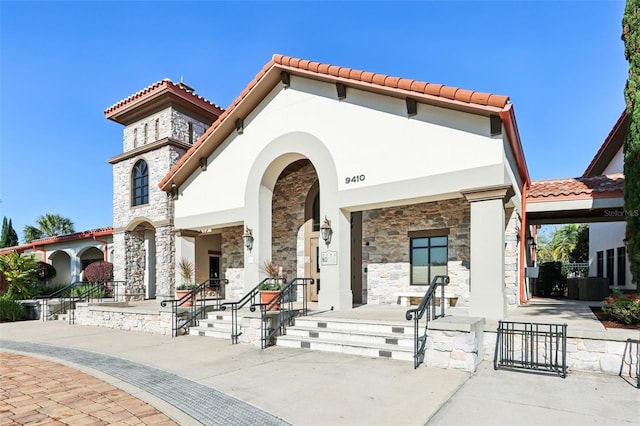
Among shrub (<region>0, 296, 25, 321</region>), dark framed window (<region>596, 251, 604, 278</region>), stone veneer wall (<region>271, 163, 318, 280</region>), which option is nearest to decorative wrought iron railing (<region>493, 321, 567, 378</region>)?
stone veneer wall (<region>271, 163, 318, 280</region>)

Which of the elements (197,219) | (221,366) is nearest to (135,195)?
(197,219)

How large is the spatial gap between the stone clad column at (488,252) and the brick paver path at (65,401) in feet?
20.3

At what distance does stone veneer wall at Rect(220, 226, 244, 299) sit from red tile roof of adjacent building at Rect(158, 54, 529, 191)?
3.74 m

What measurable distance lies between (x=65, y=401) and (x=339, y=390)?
3770 millimetres

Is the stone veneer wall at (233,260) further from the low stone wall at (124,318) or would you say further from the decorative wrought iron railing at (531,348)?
the decorative wrought iron railing at (531,348)

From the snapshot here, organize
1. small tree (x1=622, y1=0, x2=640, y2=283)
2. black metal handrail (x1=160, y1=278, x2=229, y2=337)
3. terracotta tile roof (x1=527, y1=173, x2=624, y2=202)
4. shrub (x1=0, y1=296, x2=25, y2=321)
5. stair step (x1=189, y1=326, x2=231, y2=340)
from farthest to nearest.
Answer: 1. shrub (x1=0, y1=296, x2=25, y2=321)
2. terracotta tile roof (x1=527, y1=173, x2=624, y2=202)
3. black metal handrail (x1=160, y1=278, x2=229, y2=337)
4. stair step (x1=189, y1=326, x2=231, y2=340)
5. small tree (x1=622, y1=0, x2=640, y2=283)

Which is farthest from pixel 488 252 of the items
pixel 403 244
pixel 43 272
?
pixel 43 272

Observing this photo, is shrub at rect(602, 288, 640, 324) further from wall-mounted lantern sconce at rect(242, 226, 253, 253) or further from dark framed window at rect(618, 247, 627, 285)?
wall-mounted lantern sconce at rect(242, 226, 253, 253)

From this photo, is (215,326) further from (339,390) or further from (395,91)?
(395,91)

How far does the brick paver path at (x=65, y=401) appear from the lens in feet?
15.6

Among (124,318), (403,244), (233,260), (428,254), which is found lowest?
(124,318)

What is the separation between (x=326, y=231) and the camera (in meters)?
10.4

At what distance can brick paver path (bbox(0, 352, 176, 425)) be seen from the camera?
4754 millimetres

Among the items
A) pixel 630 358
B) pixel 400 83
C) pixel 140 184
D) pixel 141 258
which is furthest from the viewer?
pixel 141 258
